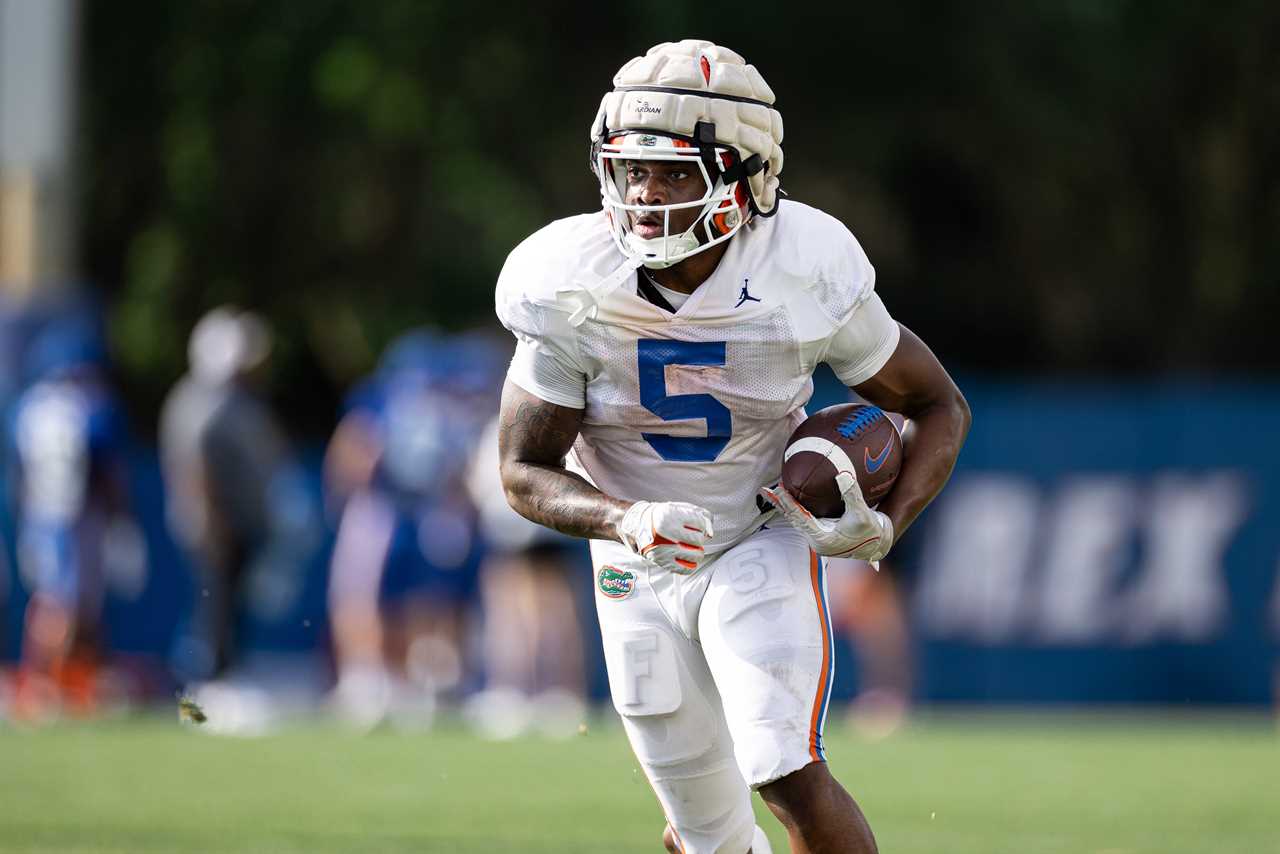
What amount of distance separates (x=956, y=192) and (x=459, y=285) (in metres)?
4.25

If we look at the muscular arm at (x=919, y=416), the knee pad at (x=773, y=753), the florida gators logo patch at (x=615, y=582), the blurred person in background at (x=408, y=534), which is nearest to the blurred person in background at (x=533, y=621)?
→ the blurred person in background at (x=408, y=534)

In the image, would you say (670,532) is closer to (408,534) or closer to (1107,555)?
(408,534)

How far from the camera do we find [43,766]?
26.3 ft

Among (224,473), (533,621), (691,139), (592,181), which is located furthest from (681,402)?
(592,181)

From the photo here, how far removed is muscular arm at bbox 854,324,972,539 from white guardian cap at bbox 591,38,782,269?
45 centimetres

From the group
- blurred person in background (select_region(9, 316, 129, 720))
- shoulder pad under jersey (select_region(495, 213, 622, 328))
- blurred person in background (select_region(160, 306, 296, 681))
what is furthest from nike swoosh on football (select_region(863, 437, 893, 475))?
blurred person in background (select_region(9, 316, 129, 720))

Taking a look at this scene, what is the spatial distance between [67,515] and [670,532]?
23.1 ft

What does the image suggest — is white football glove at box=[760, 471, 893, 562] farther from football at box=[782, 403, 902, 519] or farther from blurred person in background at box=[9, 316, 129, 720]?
blurred person in background at box=[9, 316, 129, 720]

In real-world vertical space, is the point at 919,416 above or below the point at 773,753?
above

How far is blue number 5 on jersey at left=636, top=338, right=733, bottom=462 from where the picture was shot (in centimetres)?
441

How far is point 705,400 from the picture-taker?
175 inches

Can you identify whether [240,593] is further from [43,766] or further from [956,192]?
[956,192]

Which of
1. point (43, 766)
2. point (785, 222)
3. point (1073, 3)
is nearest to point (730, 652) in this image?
point (785, 222)

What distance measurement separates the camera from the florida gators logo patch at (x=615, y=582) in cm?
455
